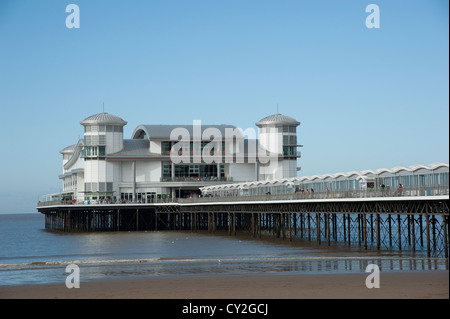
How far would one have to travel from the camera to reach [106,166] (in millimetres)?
79625

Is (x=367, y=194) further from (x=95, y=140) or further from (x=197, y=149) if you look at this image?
(x=95, y=140)

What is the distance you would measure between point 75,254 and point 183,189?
1511 inches

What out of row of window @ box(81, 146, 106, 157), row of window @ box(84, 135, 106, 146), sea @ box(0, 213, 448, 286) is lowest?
sea @ box(0, 213, 448, 286)

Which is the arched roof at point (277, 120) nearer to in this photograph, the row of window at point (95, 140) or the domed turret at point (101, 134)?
the domed turret at point (101, 134)

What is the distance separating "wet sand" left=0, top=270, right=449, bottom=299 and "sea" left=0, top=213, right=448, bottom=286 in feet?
6.75

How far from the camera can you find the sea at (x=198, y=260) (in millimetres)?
28578

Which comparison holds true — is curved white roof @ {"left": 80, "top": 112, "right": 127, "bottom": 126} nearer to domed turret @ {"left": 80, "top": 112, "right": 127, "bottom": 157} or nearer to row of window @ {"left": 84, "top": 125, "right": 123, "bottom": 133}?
domed turret @ {"left": 80, "top": 112, "right": 127, "bottom": 157}

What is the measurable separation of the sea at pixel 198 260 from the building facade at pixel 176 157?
94.5 feet

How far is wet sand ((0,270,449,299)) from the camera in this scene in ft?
67.4

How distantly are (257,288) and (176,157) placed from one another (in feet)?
192
